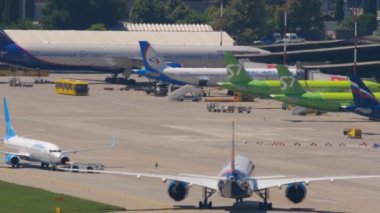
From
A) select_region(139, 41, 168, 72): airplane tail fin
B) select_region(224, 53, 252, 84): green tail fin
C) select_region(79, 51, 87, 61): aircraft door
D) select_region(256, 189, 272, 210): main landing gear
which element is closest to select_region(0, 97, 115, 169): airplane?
select_region(256, 189, 272, 210): main landing gear

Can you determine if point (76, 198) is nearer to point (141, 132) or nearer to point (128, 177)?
point (128, 177)

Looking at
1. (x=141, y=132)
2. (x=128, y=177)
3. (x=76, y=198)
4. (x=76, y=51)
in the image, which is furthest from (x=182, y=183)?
(x=76, y=51)

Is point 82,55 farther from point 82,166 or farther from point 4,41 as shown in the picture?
point 82,166

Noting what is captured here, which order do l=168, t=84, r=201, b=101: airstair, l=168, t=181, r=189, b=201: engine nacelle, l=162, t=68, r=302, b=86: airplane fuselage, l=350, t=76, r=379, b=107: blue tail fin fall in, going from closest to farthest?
1. l=168, t=181, r=189, b=201: engine nacelle
2. l=350, t=76, r=379, b=107: blue tail fin
3. l=168, t=84, r=201, b=101: airstair
4. l=162, t=68, r=302, b=86: airplane fuselage

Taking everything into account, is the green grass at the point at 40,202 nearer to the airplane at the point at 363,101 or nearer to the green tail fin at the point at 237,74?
the airplane at the point at 363,101

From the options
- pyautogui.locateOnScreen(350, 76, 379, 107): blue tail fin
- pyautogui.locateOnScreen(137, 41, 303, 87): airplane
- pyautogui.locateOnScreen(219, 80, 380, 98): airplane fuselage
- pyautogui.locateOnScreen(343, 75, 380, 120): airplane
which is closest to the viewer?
pyautogui.locateOnScreen(350, 76, 379, 107): blue tail fin

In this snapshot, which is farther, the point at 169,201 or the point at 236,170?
the point at 169,201

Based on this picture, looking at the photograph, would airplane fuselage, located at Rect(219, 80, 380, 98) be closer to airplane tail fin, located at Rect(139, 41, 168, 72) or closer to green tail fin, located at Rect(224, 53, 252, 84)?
green tail fin, located at Rect(224, 53, 252, 84)
